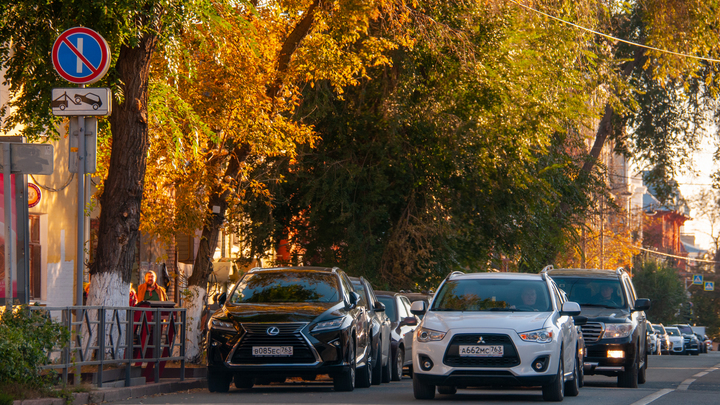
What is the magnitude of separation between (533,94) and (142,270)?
36.8 feet

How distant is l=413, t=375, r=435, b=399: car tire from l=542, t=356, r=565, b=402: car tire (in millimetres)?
1359

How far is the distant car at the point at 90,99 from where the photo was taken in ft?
37.2

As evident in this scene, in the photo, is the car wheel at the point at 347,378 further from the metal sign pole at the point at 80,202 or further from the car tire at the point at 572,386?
the metal sign pole at the point at 80,202

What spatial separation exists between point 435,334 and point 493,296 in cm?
133

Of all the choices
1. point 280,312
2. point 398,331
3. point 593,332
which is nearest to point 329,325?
point 280,312

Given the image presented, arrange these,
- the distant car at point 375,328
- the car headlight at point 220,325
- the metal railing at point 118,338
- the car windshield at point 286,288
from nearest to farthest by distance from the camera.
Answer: the metal railing at point 118,338 < the car headlight at point 220,325 < the car windshield at point 286,288 < the distant car at point 375,328

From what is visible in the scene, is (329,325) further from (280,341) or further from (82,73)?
(82,73)

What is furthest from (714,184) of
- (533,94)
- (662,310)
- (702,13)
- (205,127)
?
(662,310)

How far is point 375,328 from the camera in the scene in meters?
17.2

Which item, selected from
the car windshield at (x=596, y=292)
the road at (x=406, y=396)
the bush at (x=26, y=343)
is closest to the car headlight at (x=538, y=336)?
the road at (x=406, y=396)

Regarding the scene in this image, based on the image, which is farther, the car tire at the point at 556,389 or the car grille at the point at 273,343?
the car grille at the point at 273,343

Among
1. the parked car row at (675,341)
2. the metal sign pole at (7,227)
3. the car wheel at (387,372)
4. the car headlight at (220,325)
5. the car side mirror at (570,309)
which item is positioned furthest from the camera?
the parked car row at (675,341)

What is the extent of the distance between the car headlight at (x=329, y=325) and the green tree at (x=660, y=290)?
6894 cm

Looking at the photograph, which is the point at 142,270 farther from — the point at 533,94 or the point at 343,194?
the point at 533,94
